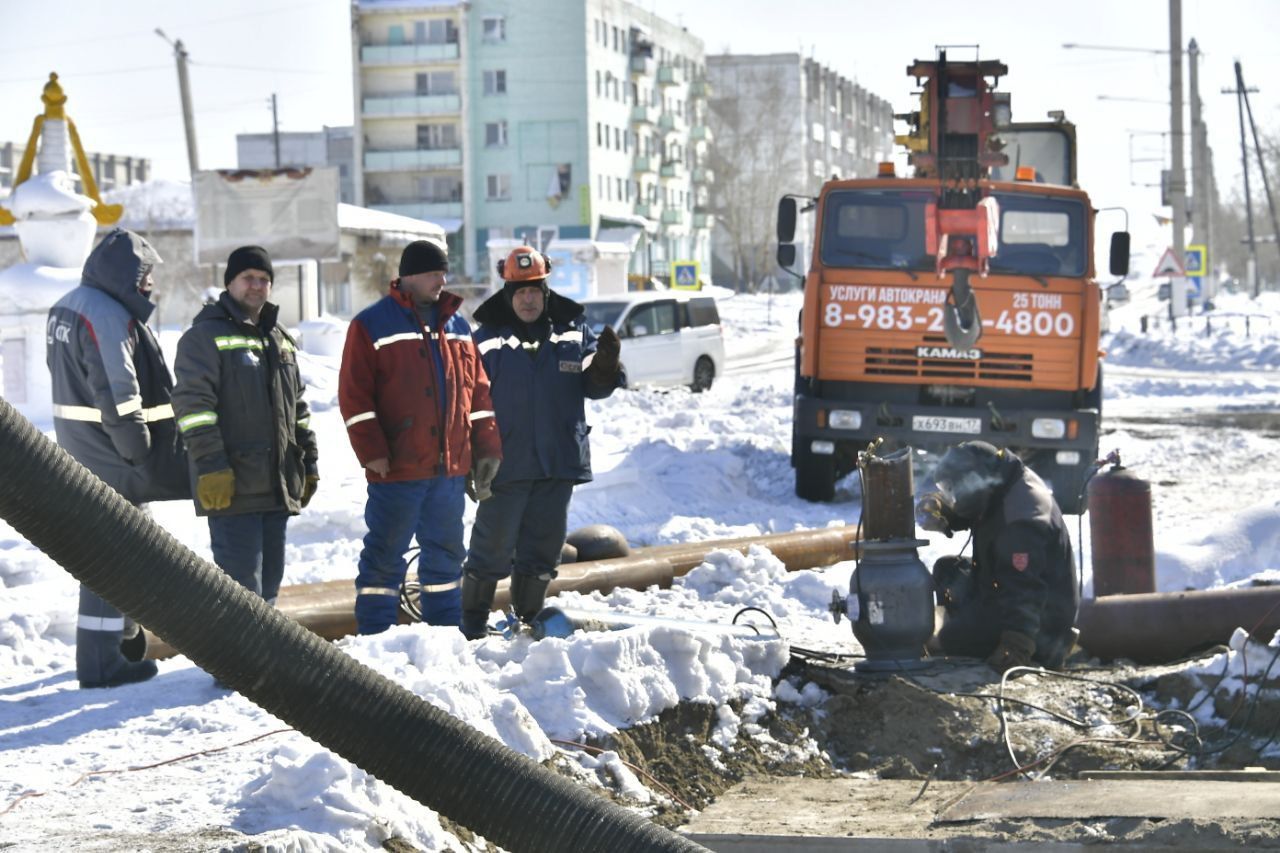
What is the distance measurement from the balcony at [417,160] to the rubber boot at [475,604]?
7637 cm

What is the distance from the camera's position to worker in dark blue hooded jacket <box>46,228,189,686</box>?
7613mm

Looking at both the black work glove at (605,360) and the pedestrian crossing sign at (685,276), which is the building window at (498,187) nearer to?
the pedestrian crossing sign at (685,276)

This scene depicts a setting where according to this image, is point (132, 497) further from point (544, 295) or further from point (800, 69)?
point (800, 69)

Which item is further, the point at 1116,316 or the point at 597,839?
the point at 1116,316

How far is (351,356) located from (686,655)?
1.99m

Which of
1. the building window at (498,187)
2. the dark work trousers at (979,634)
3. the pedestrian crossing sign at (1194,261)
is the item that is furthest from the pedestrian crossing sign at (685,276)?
the dark work trousers at (979,634)

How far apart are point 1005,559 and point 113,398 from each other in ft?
13.4

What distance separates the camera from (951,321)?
1443 centimetres

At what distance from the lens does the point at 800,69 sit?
112125mm

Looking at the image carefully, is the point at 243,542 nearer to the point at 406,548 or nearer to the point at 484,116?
the point at 406,548

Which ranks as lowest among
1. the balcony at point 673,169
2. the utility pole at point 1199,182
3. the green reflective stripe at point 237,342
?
the green reflective stripe at point 237,342

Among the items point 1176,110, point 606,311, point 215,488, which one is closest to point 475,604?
point 215,488

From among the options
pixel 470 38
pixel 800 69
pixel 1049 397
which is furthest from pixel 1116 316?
pixel 1049 397

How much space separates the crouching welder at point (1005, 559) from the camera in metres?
8.26
